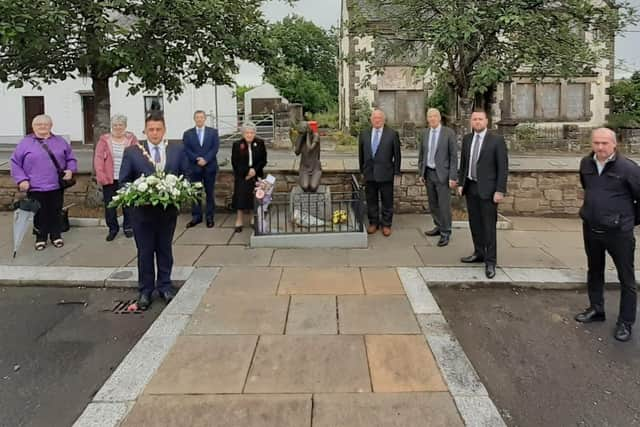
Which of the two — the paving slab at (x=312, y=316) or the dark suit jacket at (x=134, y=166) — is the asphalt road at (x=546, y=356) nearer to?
the paving slab at (x=312, y=316)

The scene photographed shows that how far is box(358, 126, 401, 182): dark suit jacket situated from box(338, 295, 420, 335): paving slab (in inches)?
101

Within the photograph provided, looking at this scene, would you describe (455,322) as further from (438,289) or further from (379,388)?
(379,388)

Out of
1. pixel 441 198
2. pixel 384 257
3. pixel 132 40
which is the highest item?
pixel 132 40

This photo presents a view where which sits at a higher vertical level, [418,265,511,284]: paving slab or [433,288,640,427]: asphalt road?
[418,265,511,284]: paving slab

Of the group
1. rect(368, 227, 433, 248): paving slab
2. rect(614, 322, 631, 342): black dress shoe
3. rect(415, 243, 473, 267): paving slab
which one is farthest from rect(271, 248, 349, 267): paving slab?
rect(614, 322, 631, 342): black dress shoe

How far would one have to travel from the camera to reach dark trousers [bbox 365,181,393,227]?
7398mm

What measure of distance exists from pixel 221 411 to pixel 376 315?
1826 millimetres

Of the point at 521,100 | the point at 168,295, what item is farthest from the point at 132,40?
the point at 521,100

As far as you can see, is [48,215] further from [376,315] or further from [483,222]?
[483,222]

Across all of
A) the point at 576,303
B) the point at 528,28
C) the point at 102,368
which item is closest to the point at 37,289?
the point at 102,368

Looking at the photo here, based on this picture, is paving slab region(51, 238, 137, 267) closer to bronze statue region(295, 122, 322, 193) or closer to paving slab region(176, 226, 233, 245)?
paving slab region(176, 226, 233, 245)

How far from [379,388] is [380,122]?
451 cm

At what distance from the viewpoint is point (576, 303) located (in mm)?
5113

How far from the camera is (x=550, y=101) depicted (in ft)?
74.9
